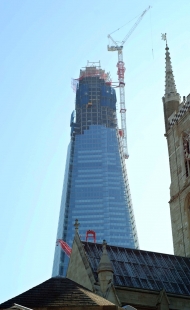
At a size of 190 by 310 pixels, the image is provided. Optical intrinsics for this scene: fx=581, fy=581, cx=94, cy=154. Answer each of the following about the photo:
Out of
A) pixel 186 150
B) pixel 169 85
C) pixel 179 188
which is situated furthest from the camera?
pixel 169 85

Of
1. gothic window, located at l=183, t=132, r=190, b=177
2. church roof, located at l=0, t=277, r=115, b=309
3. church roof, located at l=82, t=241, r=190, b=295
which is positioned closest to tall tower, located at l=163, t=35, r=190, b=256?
gothic window, located at l=183, t=132, r=190, b=177

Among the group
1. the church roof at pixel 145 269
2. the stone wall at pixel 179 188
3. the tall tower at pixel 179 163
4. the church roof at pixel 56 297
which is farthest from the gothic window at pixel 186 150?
the church roof at pixel 56 297

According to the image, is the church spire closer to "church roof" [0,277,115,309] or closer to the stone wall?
the stone wall

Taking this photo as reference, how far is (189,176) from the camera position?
54.6m

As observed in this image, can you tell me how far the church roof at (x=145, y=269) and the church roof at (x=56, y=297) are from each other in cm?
1186

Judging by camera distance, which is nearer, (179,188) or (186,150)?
(179,188)

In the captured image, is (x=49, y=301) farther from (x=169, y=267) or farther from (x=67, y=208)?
(x=67, y=208)

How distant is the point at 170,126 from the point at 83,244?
2049 cm

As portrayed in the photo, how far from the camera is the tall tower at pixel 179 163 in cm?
5378

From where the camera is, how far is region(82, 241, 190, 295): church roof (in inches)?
1682

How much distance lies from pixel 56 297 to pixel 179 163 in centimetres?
3194

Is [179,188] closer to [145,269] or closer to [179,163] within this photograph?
[179,163]

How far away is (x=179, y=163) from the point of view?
5716 cm

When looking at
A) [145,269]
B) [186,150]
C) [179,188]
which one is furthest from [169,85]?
[145,269]
